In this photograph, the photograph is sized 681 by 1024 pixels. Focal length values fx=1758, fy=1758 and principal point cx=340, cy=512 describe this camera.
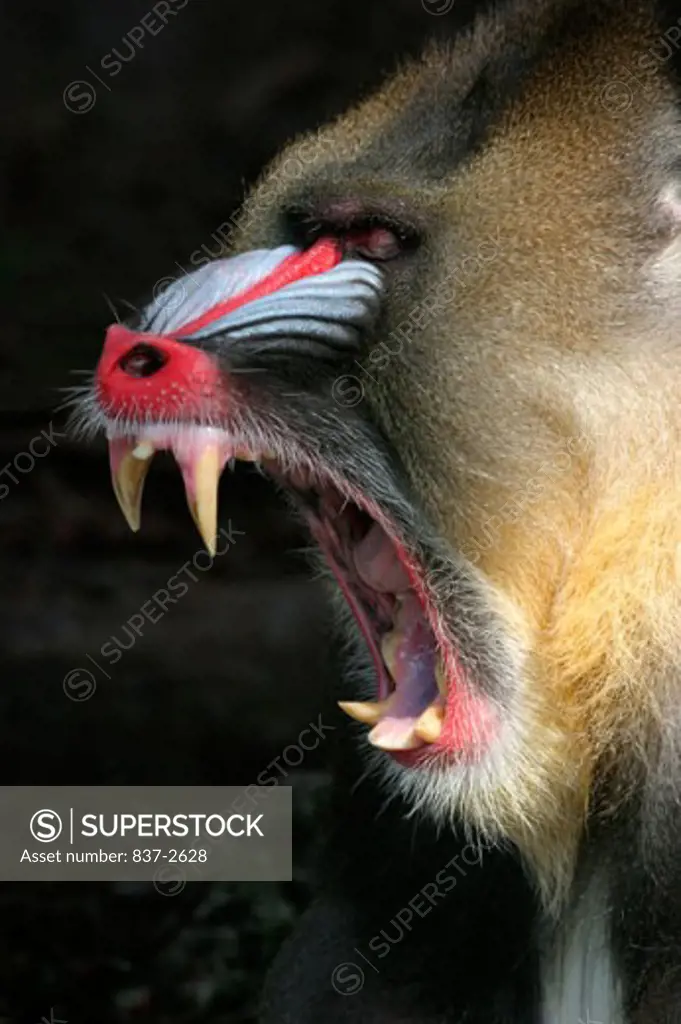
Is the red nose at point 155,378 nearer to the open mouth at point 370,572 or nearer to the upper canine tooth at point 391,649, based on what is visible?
the open mouth at point 370,572

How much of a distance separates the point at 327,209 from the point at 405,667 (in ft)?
2.43

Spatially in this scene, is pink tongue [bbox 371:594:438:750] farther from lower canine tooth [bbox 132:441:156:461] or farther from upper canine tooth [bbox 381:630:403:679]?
lower canine tooth [bbox 132:441:156:461]

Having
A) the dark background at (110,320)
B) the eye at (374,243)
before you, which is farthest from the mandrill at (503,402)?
the dark background at (110,320)

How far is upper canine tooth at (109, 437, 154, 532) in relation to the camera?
262 cm

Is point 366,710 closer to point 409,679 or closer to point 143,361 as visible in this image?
point 409,679

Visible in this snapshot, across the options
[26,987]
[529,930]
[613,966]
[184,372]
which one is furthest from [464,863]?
[26,987]

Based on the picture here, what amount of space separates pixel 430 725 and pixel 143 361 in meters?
0.70

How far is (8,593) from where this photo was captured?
21.3ft

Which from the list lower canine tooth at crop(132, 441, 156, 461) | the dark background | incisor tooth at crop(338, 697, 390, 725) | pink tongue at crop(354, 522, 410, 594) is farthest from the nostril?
the dark background

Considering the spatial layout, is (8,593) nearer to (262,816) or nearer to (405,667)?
(262,816)

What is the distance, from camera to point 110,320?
20.5ft

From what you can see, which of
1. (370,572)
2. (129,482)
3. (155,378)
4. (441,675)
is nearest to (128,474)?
(129,482)

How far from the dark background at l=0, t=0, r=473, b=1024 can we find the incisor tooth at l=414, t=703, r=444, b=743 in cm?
300

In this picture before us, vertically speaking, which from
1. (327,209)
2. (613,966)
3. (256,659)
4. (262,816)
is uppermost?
(256,659)
